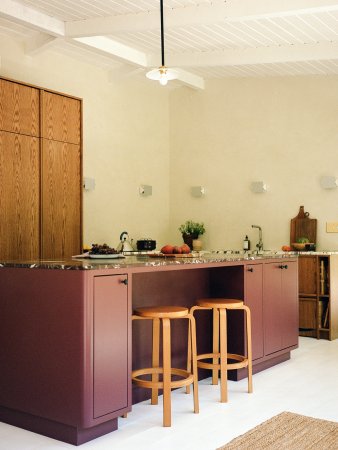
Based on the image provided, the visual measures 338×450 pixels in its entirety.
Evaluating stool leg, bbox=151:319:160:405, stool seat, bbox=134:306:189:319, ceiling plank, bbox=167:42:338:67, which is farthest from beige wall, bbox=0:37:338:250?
stool seat, bbox=134:306:189:319

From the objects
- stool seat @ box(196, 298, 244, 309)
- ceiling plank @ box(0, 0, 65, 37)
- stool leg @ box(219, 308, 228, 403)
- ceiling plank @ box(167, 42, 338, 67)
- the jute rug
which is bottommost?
the jute rug

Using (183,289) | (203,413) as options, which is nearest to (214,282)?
(183,289)

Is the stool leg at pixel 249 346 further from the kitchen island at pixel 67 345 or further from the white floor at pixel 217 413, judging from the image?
the kitchen island at pixel 67 345

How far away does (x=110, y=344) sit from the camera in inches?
125

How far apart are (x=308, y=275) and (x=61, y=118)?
3.22 metres

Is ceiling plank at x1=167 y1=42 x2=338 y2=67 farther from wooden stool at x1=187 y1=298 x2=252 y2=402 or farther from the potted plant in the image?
wooden stool at x1=187 y1=298 x2=252 y2=402

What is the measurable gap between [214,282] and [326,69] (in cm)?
347

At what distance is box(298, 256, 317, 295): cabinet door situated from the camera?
627cm

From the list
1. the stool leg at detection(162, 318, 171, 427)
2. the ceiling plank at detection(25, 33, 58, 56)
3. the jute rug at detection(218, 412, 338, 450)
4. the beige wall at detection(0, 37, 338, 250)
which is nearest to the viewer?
the jute rug at detection(218, 412, 338, 450)

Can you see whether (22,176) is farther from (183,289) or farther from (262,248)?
(262,248)

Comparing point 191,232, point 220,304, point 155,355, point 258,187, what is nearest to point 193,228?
point 191,232

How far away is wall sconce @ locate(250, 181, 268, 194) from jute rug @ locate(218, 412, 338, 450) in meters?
4.22

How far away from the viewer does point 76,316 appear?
305 cm

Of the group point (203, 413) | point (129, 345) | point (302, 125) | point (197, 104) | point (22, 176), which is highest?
point (197, 104)
